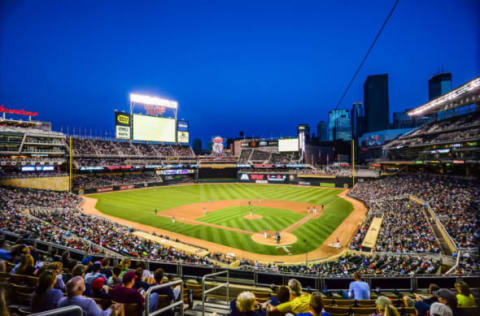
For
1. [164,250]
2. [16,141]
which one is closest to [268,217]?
[164,250]

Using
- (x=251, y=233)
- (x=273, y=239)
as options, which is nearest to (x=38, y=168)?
(x=251, y=233)

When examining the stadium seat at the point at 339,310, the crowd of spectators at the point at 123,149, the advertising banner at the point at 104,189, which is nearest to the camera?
the stadium seat at the point at 339,310

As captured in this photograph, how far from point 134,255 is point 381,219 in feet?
74.7

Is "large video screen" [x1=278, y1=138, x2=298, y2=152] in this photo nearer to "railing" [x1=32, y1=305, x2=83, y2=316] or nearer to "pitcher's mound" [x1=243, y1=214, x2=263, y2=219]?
"pitcher's mound" [x1=243, y1=214, x2=263, y2=219]

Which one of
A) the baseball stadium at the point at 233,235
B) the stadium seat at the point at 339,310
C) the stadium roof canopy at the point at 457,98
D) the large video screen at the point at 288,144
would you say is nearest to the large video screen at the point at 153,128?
the baseball stadium at the point at 233,235

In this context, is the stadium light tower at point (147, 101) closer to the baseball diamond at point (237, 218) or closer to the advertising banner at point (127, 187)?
the advertising banner at point (127, 187)

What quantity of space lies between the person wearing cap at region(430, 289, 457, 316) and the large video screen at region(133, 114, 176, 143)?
63.5m

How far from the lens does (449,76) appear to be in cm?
14838

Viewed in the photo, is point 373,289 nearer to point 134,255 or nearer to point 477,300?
point 477,300

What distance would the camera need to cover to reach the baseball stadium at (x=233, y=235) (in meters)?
4.02

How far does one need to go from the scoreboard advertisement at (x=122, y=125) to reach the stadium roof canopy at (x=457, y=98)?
61.1m

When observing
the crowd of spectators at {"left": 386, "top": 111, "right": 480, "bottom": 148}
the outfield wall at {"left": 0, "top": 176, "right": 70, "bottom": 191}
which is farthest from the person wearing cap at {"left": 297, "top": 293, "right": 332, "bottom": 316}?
the outfield wall at {"left": 0, "top": 176, "right": 70, "bottom": 191}

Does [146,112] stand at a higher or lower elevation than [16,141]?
higher

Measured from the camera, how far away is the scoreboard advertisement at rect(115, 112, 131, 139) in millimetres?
55350
